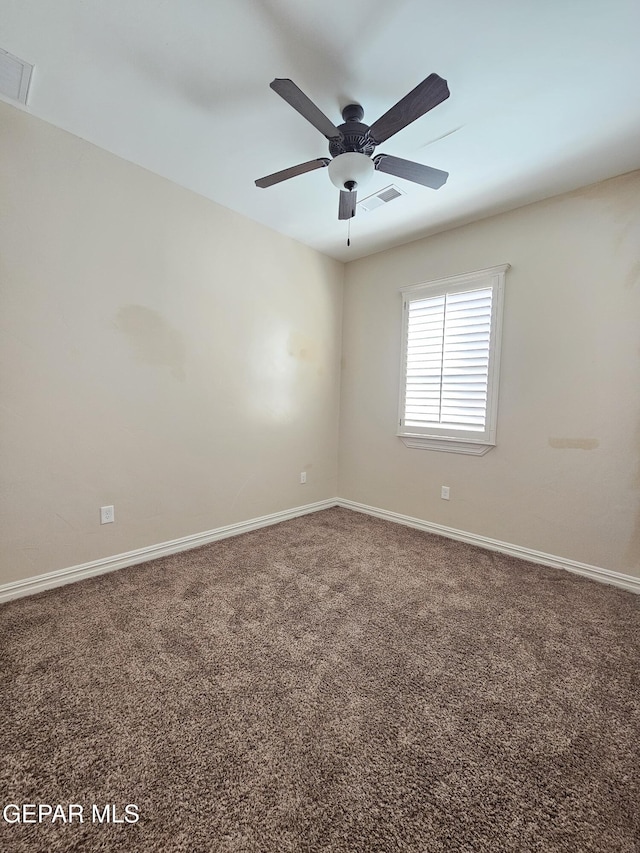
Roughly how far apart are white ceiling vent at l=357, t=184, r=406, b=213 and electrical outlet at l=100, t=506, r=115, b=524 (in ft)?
9.35

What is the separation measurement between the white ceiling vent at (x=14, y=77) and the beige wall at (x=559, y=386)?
2842mm

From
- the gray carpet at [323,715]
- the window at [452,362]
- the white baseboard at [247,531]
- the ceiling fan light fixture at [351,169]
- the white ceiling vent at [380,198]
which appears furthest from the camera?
the window at [452,362]

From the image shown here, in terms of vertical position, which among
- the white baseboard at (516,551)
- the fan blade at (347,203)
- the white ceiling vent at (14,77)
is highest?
the white ceiling vent at (14,77)

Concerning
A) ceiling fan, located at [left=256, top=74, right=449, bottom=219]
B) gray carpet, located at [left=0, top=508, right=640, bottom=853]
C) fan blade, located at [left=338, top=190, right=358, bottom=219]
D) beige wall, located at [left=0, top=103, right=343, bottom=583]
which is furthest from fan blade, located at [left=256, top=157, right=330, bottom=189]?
gray carpet, located at [left=0, top=508, right=640, bottom=853]

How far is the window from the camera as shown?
289 centimetres

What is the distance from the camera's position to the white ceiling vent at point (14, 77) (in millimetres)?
1653

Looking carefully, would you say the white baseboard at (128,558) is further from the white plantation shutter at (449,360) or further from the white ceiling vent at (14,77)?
the white ceiling vent at (14,77)

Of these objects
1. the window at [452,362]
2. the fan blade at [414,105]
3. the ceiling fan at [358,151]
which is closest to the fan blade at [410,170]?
the ceiling fan at [358,151]

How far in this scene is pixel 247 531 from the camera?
3.22 meters

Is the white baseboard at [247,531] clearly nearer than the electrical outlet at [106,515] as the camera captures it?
Yes

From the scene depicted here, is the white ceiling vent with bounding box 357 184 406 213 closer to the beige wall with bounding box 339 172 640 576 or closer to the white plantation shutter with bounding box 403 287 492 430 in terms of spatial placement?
the beige wall with bounding box 339 172 640 576

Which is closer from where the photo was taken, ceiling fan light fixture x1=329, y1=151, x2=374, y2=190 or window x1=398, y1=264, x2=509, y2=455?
ceiling fan light fixture x1=329, y1=151, x2=374, y2=190

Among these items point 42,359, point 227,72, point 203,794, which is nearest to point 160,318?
point 42,359

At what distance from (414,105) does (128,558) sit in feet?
9.99
